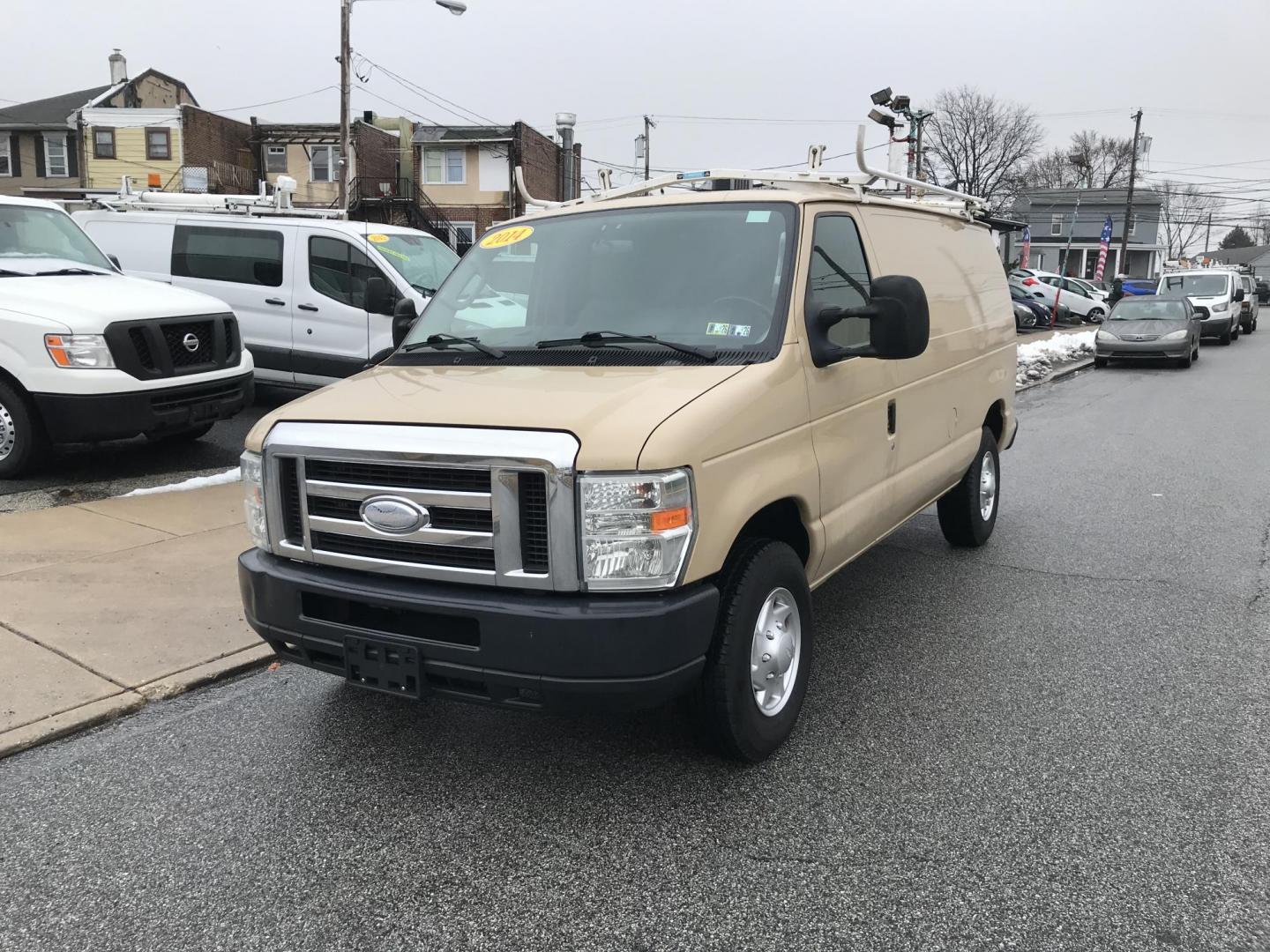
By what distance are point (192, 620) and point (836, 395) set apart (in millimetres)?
3355

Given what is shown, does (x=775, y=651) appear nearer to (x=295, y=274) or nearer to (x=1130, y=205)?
(x=295, y=274)

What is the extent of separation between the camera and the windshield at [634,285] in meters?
→ 3.72

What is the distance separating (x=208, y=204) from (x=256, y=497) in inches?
371

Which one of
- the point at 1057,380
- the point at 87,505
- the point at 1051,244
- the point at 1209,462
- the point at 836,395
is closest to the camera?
the point at 836,395

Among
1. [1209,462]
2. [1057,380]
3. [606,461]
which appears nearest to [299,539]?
[606,461]

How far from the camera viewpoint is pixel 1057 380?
18.1 metres

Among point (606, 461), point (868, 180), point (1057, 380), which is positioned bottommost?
point (1057, 380)

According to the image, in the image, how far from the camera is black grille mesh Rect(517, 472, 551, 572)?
2961 mm

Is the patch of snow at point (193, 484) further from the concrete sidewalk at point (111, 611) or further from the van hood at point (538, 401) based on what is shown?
the van hood at point (538, 401)

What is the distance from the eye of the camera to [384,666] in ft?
10.4

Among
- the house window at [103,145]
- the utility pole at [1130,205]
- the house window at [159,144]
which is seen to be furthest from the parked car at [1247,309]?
the house window at [103,145]

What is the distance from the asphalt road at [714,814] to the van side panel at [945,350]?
88 cm

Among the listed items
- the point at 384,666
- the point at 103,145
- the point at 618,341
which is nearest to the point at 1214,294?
the point at 618,341

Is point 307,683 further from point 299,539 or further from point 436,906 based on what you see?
point 436,906
